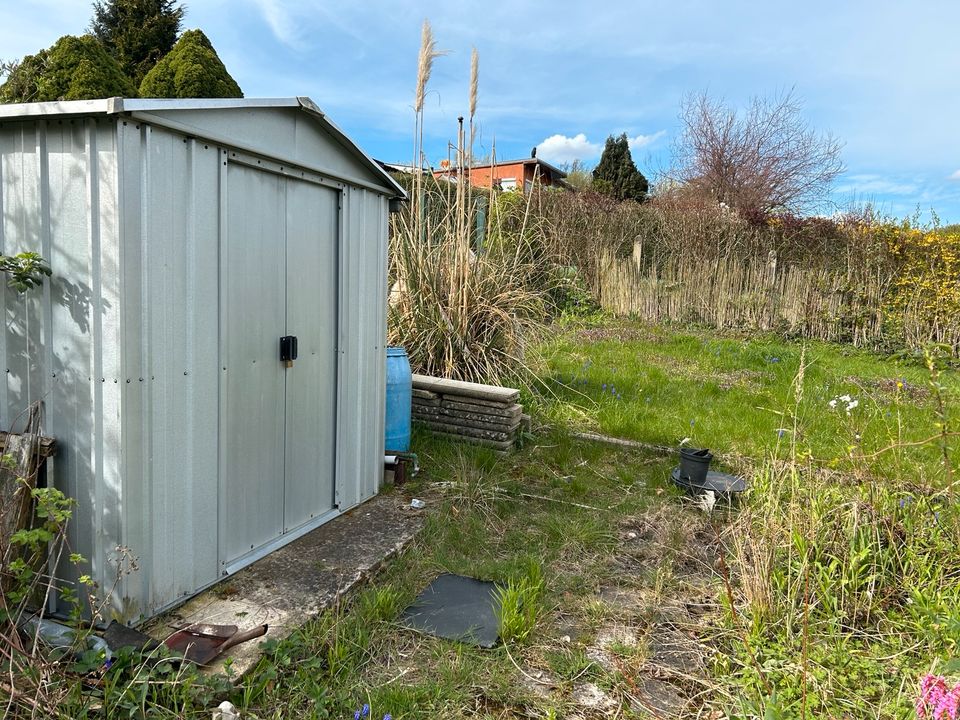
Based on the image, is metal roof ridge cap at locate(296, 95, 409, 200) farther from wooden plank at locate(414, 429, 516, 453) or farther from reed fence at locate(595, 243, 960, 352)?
reed fence at locate(595, 243, 960, 352)

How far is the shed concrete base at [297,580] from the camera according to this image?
2.39 metres

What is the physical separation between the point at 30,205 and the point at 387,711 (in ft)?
7.18

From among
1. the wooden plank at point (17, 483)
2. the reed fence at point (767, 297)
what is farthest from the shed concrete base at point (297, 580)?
Answer: the reed fence at point (767, 297)

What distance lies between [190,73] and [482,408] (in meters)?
3.09

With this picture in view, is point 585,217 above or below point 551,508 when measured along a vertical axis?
above

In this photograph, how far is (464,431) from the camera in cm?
493

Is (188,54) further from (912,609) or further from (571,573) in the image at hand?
(912,609)

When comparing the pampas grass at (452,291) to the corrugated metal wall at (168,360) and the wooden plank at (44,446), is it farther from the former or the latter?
the wooden plank at (44,446)

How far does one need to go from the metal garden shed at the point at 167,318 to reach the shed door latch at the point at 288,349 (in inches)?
1.2

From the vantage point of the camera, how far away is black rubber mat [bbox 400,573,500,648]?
8.37 ft

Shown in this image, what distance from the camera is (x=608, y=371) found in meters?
7.34

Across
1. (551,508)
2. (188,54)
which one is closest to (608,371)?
(551,508)

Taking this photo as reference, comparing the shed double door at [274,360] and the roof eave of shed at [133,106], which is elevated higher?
the roof eave of shed at [133,106]

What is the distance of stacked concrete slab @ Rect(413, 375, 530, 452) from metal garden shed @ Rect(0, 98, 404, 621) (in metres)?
→ 1.77
